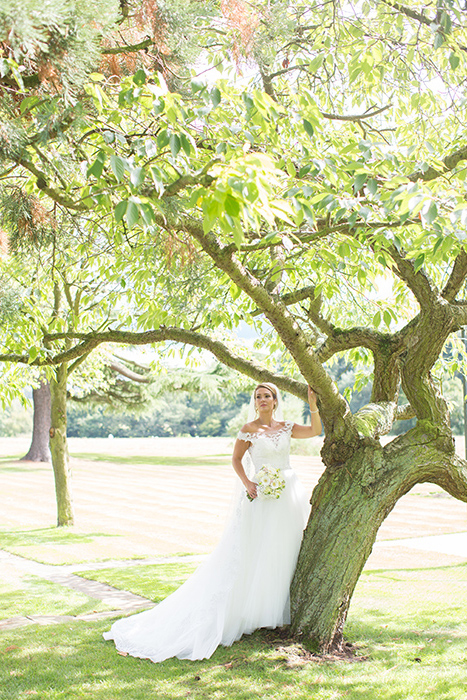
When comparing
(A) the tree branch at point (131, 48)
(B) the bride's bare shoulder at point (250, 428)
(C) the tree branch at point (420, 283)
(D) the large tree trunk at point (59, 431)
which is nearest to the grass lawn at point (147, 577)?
(B) the bride's bare shoulder at point (250, 428)

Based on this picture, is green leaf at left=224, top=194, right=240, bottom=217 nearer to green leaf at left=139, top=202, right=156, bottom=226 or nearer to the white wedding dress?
green leaf at left=139, top=202, right=156, bottom=226

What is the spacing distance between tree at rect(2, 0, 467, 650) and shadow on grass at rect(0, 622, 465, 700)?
38 cm

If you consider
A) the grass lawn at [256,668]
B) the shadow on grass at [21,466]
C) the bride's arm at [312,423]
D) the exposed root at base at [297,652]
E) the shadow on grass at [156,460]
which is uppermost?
the bride's arm at [312,423]

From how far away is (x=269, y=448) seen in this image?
5.75 meters

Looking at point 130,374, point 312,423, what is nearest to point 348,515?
point 312,423

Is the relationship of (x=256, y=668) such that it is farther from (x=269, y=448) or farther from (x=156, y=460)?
(x=156, y=460)

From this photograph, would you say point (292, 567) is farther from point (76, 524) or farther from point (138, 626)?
point (76, 524)

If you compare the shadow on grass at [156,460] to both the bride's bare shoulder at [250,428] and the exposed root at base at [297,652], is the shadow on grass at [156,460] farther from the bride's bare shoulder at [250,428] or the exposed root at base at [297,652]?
the exposed root at base at [297,652]

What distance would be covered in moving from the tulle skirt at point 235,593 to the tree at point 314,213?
0.20 m

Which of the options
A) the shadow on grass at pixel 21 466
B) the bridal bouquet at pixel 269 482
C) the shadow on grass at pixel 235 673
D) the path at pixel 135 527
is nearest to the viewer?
the shadow on grass at pixel 235 673

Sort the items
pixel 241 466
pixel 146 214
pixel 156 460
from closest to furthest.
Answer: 1. pixel 146 214
2. pixel 241 466
3. pixel 156 460

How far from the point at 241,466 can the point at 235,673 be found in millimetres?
1693

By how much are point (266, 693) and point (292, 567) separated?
122 cm

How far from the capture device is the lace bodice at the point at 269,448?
5.75m
